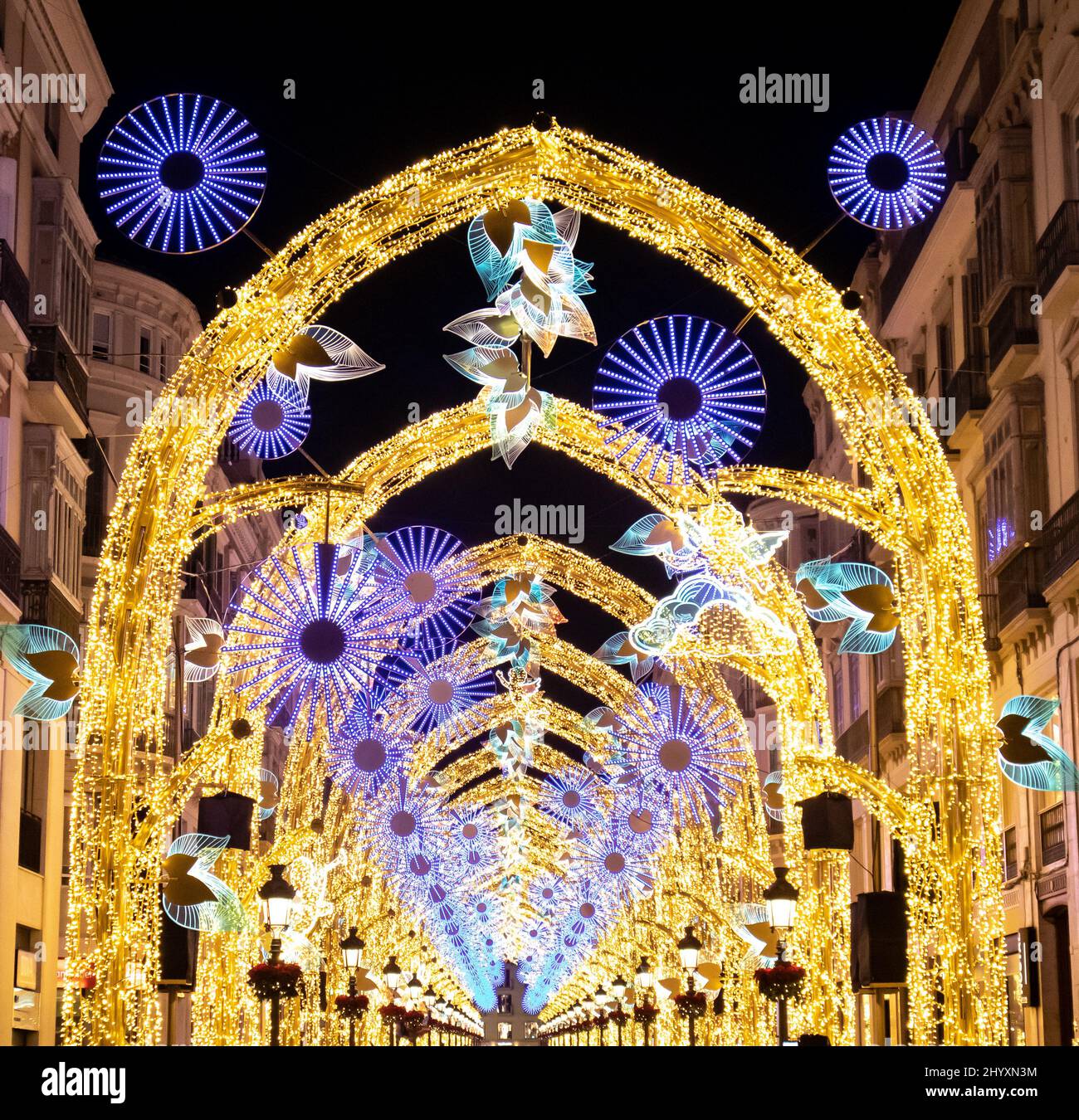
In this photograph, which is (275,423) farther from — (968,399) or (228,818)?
(968,399)

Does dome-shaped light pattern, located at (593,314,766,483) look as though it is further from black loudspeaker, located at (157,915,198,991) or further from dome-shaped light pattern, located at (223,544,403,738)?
black loudspeaker, located at (157,915,198,991)

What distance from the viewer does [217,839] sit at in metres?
17.3

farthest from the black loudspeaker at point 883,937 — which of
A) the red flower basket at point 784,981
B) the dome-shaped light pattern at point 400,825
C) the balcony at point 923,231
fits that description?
the dome-shaped light pattern at point 400,825

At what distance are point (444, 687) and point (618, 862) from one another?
14162 mm

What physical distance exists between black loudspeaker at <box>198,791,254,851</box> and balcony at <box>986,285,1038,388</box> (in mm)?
16571

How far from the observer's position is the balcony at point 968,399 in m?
32.1

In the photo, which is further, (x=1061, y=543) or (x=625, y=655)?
(x=625, y=655)

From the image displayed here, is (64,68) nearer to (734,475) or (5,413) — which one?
(5,413)

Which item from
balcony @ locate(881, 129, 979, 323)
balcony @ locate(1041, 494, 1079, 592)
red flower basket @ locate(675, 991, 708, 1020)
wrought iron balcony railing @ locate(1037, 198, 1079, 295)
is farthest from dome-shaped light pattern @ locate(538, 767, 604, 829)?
wrought iron balcony railing @ locate(1037, 198, 1079, 295)

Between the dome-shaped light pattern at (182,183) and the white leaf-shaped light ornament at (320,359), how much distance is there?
1.95 metres

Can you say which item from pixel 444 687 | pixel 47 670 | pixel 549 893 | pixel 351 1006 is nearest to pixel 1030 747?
pixel 47 670

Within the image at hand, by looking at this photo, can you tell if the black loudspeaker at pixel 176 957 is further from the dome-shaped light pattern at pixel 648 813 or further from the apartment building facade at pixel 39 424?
the dome-shaped light pattern at pixel 648 813

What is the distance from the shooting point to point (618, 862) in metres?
45.0

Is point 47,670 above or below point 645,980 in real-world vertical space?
above
